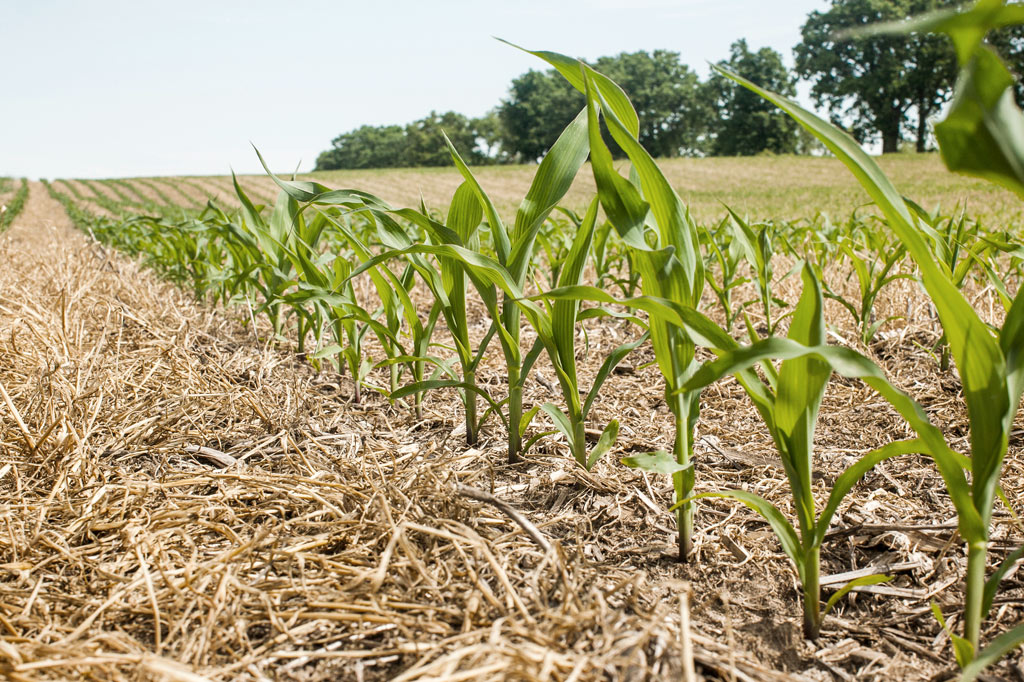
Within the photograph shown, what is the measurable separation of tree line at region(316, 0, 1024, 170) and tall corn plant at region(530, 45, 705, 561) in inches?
1106

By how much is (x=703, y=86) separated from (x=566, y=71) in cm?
5375

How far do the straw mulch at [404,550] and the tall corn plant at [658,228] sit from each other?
8.0 inches

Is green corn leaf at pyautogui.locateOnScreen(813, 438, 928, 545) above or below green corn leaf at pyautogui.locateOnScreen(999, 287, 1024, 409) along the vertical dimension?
below

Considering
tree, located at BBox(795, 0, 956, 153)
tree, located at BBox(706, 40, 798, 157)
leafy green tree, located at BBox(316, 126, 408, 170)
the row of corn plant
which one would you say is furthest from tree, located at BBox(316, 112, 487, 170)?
the row of corn plant

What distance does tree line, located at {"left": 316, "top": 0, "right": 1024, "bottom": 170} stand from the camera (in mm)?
33844

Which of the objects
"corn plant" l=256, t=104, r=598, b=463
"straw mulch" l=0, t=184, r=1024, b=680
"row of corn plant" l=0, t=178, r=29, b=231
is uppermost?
"row of corn plant" l=0, t=178, r=29, b=231

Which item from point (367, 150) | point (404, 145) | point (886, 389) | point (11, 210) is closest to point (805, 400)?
point (886, 389)

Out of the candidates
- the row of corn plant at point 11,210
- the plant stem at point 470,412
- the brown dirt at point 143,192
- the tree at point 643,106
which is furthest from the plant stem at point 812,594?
the tree at point 643,106

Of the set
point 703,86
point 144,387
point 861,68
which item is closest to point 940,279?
point 144,387

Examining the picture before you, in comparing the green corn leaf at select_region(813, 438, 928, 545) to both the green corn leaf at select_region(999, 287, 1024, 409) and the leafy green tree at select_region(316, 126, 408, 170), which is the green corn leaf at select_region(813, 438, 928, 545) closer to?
the green corn leaf at select_region(999, 287, 1024, 409)

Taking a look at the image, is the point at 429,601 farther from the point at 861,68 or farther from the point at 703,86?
the point at 703,86

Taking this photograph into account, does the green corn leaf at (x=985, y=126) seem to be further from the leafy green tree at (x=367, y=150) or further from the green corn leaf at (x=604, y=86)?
the leafy green tree at (x=367, y=150)

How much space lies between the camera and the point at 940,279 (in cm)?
67

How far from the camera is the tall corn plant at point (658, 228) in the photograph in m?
0.92
